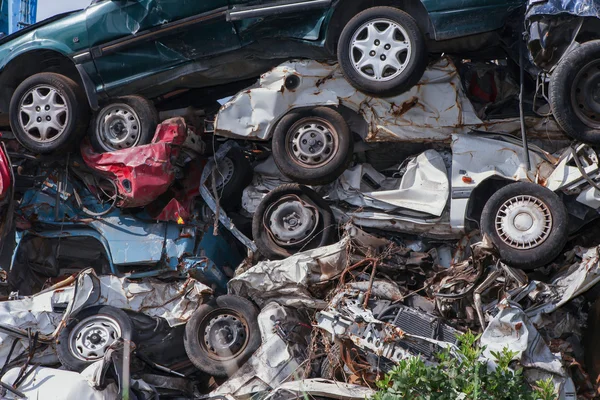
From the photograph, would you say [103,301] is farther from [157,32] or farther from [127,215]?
[157,32]

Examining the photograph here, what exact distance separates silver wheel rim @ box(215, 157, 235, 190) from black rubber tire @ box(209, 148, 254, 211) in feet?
0.08

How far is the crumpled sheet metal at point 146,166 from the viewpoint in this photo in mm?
9445

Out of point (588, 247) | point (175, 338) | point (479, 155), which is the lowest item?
point (175, 338)

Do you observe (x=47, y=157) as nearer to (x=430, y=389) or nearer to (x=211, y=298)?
(x=211, y=298)

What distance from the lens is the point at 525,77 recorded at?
8938mm

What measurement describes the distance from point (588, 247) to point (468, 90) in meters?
2.03

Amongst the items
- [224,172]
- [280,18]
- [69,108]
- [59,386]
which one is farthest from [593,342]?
[69,108]

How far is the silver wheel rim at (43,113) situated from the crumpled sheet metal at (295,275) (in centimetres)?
277

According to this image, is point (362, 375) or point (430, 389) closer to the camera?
point (430, 389)

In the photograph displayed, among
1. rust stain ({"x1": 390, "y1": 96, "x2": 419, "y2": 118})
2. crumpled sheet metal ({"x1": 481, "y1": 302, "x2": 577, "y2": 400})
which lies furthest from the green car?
crumpled sheet metal ({"x1": 481, "y1": 302, "x2": 577, "y2": 400})

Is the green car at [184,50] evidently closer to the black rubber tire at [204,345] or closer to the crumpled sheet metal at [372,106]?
the crumpled sheet metal at [372,106]

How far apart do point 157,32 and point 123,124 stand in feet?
3.78

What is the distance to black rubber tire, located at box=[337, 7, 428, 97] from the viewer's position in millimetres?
8383

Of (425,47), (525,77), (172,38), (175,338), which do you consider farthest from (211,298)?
(525,77)
